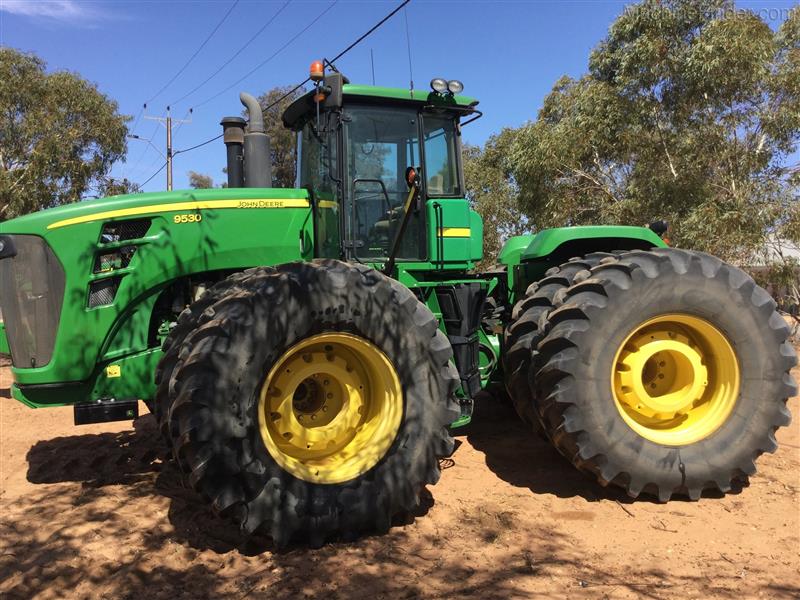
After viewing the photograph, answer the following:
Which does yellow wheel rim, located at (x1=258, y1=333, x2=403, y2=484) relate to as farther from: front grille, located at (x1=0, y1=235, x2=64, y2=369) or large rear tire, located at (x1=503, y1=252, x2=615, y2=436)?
front grille, located at (x1=0, y1=235, x2=64, y2=369)

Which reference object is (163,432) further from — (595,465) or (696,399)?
(696,399)

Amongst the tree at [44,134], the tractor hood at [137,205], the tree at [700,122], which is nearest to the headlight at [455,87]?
the tractor hood at [137,205]

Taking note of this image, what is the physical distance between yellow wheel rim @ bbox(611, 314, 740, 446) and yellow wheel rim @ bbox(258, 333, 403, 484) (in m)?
1.61

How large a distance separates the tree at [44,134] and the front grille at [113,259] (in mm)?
8509

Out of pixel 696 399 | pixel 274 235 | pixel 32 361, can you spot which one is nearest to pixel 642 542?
pixel 696 399

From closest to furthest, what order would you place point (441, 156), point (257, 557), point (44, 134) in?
1. point (257, 557)
2. point (441, 156)
3. point (44, 134)

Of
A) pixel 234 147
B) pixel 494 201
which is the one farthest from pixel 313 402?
pixel 494 201

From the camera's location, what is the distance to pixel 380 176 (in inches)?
184

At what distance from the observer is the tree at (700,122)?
11.1 metres

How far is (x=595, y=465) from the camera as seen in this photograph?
3.93 m

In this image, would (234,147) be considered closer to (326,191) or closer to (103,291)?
(326,191)

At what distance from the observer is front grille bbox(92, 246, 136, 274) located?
3938 mm

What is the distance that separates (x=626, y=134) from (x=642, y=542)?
11.2 m

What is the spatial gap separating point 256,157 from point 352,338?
202 centimetres
